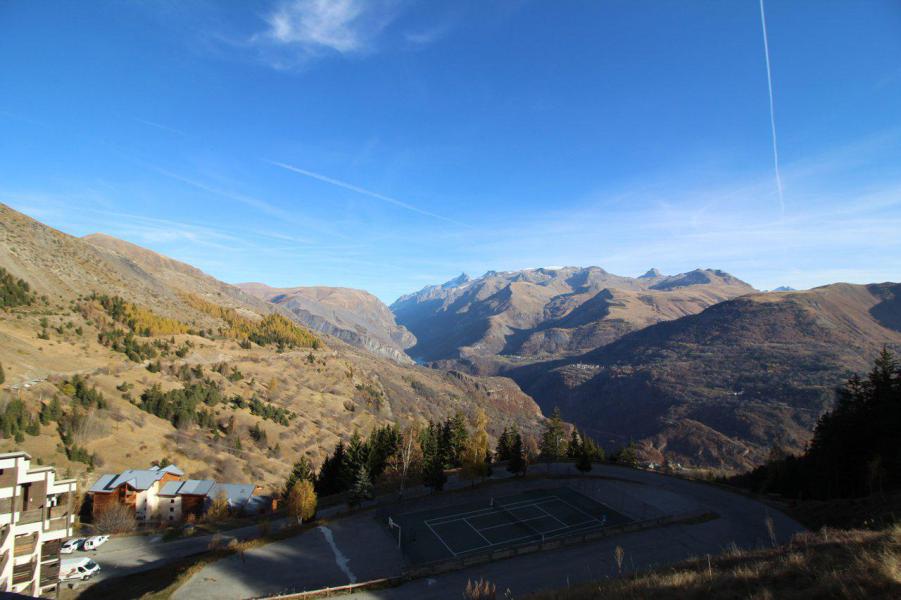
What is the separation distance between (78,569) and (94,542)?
6868mm

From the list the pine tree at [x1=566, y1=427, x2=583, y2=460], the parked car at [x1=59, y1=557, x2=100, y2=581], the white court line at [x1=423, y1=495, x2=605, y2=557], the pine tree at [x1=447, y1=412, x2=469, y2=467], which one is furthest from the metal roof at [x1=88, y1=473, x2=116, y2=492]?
the pine tree at [x1=566, y1=427, x2=583, y2=460]

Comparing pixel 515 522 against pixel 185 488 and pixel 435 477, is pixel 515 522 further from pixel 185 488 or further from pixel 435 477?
pixel 185 488

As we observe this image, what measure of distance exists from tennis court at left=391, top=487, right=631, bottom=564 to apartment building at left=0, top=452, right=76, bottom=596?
62.4 feet

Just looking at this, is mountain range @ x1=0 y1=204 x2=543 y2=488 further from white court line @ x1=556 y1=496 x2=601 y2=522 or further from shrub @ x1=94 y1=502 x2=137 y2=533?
white court line @ x1=556 y1=496 x2=601 y2=522

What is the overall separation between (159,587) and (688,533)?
1320 inches

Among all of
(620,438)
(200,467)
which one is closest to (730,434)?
(620,438)

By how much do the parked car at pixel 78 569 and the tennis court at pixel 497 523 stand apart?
19.6 m

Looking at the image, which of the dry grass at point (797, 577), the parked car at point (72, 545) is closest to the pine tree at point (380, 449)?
the parked car at point (72, 545)

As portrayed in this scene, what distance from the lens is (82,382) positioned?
6166 cm

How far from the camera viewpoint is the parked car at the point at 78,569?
82.1ft

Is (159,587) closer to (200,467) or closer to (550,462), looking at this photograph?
(550,462)

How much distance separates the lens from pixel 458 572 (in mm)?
24250

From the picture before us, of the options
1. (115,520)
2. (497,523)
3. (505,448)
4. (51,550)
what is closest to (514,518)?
(497,523)

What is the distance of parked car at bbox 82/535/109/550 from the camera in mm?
30747
